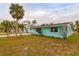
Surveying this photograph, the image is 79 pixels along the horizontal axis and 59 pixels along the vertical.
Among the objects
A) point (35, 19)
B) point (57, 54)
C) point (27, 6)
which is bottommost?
Answer: point (57, 54)

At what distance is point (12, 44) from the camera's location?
12.5 meters

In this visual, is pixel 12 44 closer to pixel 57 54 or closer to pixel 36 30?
pixel 57 54

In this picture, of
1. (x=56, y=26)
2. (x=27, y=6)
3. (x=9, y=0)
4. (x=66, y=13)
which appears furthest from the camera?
(x=56, y=26)

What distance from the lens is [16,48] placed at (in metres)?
11.5

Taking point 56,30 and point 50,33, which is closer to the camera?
point 56,30

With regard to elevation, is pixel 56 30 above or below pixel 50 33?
above

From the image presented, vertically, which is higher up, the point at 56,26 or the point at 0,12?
the point at 0,12

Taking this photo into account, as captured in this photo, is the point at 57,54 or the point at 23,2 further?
→ the point at 23,2

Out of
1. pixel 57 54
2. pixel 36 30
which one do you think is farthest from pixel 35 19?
pixel 36 30

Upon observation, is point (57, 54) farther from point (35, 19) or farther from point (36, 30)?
point (36, 30)

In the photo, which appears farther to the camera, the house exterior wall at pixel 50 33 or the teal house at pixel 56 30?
the house exterior wall at pixel 50 33

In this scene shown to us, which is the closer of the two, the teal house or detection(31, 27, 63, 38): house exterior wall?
the teal house

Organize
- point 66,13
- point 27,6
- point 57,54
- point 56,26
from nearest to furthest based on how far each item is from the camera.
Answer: point 57,54 → point 27,6 → point 66,13 → point 56,26

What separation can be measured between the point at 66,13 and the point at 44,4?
2.26 meters
